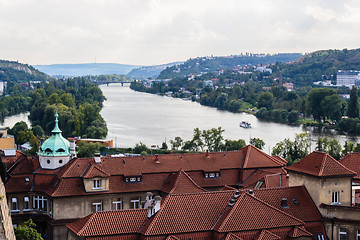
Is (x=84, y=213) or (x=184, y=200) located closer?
(x=184, y=200)

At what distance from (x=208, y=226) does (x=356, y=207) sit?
5951 millimetres

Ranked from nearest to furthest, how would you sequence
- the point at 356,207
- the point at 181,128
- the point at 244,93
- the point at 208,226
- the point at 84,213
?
the point at 208,226 < the point at 356,207 < the point at 84,213 < the point at 181,128 < the point at 244,93

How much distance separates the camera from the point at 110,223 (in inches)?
762

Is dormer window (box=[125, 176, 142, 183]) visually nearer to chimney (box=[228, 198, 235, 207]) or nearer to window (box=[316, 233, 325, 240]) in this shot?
chimney (box=[228, 198, 235, 207])

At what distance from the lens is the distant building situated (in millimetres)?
161250

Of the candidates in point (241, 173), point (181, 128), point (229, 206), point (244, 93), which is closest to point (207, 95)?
point (244, 93)

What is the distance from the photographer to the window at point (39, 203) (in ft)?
90.9

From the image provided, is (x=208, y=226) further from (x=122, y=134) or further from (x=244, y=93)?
(x=244, y=93)

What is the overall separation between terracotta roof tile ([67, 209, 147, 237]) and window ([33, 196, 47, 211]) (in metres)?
8.18

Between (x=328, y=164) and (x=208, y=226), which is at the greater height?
(x=328, y=164)

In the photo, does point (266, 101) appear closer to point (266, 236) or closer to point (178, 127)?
point (178, 127)

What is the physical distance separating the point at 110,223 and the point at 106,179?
7672mm

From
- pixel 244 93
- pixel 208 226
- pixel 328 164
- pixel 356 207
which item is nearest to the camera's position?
pixel 208 226

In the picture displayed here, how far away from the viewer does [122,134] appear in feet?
234
